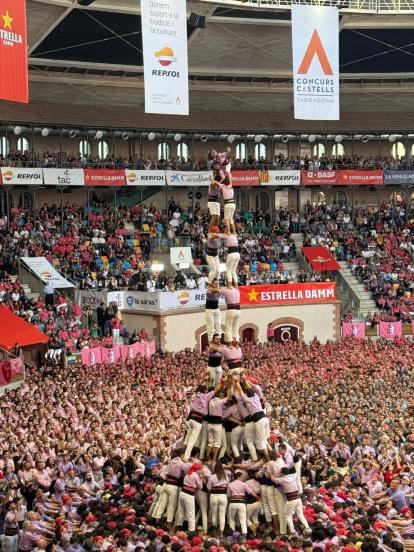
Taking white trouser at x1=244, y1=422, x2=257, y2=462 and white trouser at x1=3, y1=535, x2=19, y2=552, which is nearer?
white trouser at x1=3, y1=535, x2=19, y2=552

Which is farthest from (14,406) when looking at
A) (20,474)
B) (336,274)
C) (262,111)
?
(262,111)

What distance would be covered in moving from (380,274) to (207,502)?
107ft

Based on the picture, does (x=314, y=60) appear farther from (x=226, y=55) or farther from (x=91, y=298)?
(x=226, y=55)

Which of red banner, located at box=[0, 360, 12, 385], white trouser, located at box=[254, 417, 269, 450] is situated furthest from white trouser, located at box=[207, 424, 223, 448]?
red banner, located at box=[0, 360, 12, 385]

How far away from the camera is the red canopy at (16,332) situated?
32.8 m

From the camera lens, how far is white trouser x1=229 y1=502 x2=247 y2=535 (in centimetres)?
1866

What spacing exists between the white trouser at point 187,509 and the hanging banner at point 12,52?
15.9m

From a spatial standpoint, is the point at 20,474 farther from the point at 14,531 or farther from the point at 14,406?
the point at 14,406

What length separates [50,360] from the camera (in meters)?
34.8

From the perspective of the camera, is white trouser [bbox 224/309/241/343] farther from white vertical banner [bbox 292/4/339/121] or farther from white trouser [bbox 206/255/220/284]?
white vertical banner [bbox 292/4/339/121]

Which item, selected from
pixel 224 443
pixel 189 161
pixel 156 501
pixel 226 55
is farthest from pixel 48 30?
pixel 156 501

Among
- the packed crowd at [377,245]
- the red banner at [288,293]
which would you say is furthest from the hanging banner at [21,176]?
the packed crowd at [377,245]

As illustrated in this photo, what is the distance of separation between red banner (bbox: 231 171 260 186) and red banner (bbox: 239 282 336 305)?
10977 millimetres

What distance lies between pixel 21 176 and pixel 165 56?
15.7 meters
